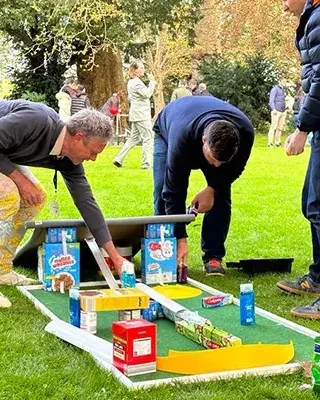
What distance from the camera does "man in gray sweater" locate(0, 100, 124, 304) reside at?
3.80 metres

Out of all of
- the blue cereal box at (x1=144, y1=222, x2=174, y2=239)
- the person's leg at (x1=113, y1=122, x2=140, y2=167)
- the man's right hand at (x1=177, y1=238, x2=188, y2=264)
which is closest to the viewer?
the blue cereal box at (x1=144, y1=222, x2=174, y2=239)

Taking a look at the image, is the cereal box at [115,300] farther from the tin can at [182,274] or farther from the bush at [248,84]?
the bush at [248,84]

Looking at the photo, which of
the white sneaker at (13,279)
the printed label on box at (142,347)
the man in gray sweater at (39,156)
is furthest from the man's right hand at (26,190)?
the printed label on box at (142,347)

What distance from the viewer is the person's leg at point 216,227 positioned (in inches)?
193

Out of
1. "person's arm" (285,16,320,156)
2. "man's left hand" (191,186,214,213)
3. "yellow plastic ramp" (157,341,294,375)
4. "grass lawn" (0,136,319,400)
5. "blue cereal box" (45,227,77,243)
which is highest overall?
"person's arm" (285,16,320,156)

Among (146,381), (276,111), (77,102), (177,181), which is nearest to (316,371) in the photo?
(146,381)

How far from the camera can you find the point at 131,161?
42.4 ft

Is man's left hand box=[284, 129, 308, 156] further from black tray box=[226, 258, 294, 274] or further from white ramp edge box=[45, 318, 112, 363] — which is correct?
white ramp edge box=[45, 318, 112, 363]

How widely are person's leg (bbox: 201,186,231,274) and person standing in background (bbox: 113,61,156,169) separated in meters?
6.57

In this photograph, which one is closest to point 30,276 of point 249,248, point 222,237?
point 222,237

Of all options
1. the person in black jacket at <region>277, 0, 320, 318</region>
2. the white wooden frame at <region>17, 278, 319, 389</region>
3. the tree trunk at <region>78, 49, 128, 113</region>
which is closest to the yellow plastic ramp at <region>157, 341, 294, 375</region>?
the white wooden frame at <region>17, 278, 319, 389</region>

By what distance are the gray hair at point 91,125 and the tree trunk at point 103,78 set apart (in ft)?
50.9

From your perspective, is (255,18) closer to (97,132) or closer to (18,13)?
(18,13)

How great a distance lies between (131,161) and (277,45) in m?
11.4
